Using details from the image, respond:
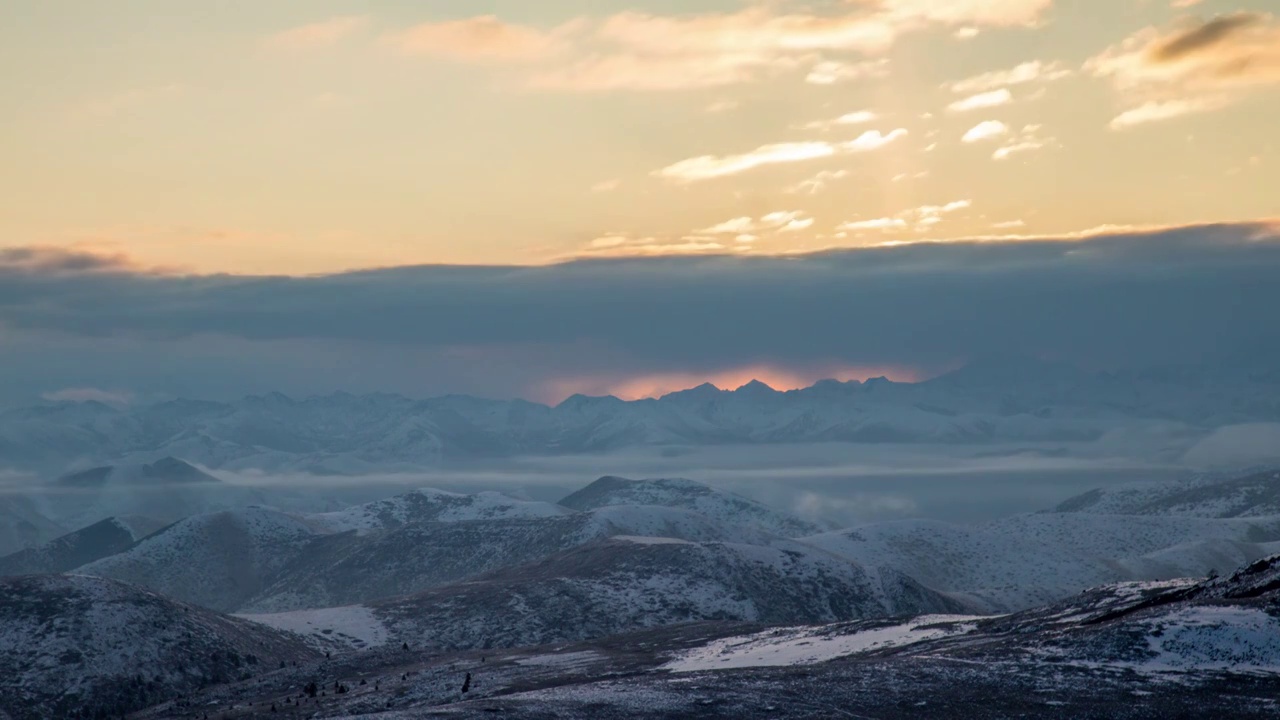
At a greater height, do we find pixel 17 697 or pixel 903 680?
pixel 903 680

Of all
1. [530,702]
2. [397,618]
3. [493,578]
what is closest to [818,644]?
[530,702]

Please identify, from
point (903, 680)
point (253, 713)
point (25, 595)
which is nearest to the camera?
point (903, 680)

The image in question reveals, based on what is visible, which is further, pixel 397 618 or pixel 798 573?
pixel 798 573

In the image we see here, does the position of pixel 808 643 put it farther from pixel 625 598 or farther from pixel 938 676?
pixel 625 598

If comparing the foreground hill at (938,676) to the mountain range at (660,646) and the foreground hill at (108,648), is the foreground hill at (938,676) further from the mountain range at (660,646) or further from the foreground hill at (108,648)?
the foreground hill at (108,648)

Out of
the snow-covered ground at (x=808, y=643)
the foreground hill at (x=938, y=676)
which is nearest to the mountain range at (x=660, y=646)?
the foreground hill at (x=938, y=676)

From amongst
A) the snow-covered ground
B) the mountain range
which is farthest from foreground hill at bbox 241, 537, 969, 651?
the snow-covered ground

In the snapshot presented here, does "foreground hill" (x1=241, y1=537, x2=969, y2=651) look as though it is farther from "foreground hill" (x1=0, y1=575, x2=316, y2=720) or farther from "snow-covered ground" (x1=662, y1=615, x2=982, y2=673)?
"snow-covered ground" (x1=662, y1=615, x2=982, y2=673)

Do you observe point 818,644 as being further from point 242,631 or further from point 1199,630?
point 242,631
